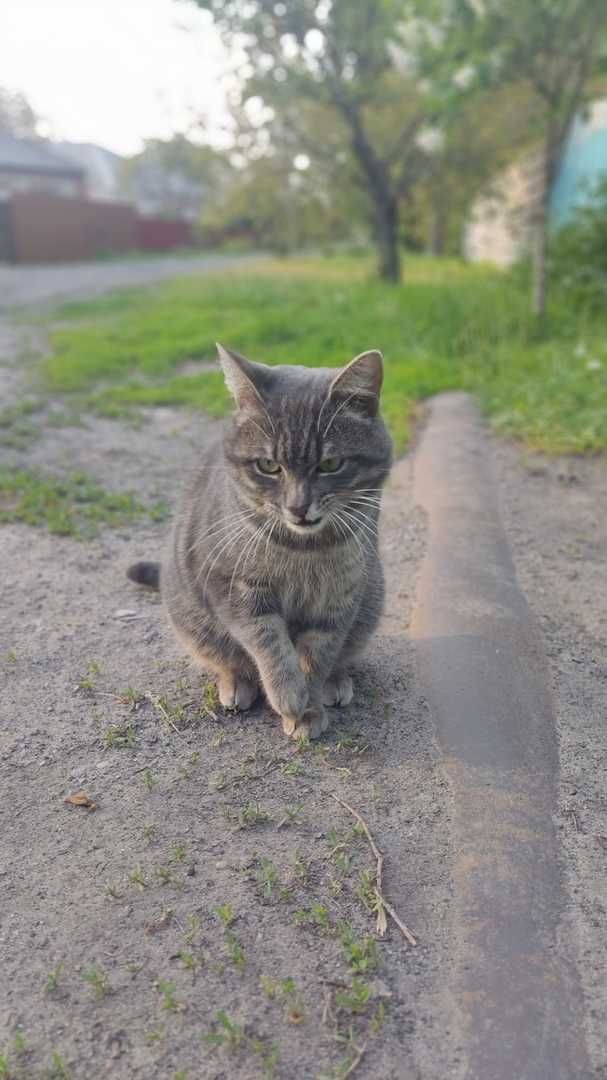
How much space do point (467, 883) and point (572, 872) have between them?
267 mm

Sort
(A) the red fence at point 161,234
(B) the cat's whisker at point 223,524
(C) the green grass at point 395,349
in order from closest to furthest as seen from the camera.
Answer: (B) the cat's whisker at point 223,524, (C) the green grass at point 395,349, (A) the red fence at point 161,234

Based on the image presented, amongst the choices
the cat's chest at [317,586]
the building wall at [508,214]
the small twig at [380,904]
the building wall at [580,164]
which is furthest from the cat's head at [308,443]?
the building wall at [508,214]

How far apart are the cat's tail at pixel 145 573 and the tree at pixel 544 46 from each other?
234 inches

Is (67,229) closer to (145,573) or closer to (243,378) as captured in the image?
(145,573)

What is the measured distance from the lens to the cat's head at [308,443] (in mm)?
2418

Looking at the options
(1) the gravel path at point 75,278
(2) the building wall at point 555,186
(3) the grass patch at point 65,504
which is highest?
(2) the building wall at point 555,186

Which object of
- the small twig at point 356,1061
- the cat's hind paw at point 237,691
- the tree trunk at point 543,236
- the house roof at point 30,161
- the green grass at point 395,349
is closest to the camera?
the small twig at point 356,1061

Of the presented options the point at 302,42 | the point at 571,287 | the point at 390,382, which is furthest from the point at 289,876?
the point at 302,42

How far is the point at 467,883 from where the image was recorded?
1940 mm

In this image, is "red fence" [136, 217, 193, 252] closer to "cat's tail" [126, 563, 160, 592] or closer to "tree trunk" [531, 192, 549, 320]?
"tree trunk" [531, 192, 549, 320]

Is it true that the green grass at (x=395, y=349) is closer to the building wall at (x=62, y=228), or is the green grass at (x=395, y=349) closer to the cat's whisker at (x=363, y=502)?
the cat's whisker at (x=363, y=502)

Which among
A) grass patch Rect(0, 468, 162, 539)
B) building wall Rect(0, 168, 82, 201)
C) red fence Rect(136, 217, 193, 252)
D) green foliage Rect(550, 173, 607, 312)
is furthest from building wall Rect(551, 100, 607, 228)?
building wall Rect(0, 168, 82, 201)

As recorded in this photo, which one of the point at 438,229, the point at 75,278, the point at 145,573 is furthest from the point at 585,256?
the point at 438,229

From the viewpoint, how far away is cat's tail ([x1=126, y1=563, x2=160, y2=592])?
132 inches
